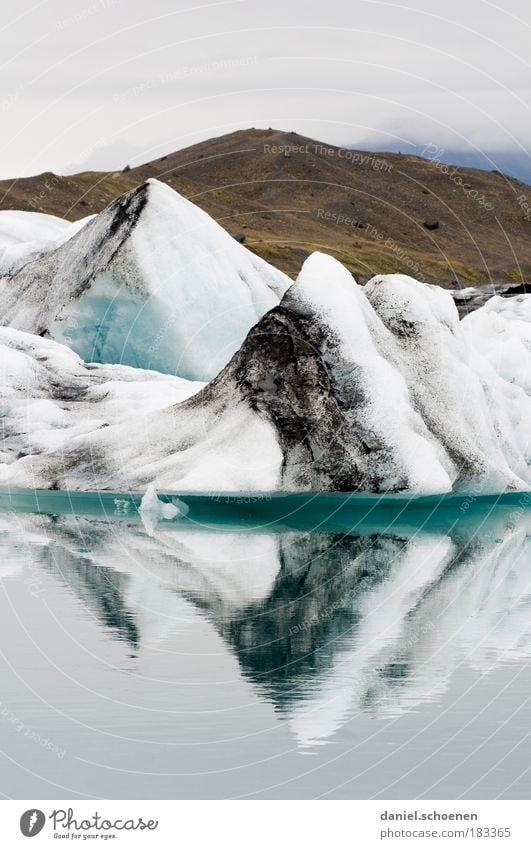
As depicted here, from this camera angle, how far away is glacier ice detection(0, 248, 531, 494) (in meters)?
21.1

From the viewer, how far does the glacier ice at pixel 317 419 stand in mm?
21109

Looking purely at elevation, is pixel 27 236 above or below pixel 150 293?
above

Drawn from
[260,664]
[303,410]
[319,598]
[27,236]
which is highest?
[27,236]

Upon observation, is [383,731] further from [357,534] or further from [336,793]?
[357,534]

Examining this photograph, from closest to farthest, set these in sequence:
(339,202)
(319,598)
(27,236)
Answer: (319,598), (27,236), (339,202)

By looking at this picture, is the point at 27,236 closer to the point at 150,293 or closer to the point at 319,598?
the point at 150,293

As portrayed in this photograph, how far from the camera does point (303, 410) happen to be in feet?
70.3

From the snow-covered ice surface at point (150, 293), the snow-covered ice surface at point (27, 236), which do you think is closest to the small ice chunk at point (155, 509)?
the snow-covered ice surface at point (150, 293)

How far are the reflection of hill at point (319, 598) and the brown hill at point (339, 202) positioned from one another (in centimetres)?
6121

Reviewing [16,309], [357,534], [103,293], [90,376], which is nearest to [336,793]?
[357,534]

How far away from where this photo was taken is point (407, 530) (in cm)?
2150

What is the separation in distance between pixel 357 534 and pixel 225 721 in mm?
11003

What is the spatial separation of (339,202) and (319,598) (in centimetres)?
10436

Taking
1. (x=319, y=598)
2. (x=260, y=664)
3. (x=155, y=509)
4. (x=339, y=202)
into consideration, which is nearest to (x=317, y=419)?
(x=155, y=509)
